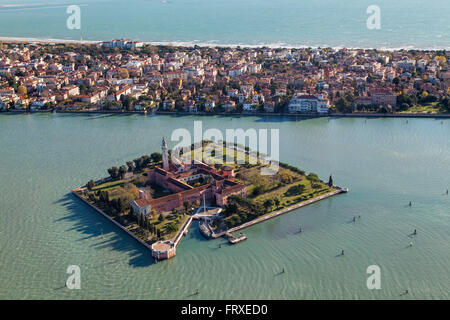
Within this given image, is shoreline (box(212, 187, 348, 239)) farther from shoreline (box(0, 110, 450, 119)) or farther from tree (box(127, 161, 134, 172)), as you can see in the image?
shoreline (box(0, 110, 450, 119))

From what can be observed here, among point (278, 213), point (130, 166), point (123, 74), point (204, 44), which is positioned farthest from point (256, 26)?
point (278, 213)

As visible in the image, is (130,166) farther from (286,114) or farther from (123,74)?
(123,74)

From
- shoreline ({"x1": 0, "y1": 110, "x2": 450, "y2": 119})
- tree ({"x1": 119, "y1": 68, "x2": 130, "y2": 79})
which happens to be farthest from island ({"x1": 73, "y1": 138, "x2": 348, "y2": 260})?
tree ({"x1": 119, "y1": 68, "x2": 130, "y2": 79})

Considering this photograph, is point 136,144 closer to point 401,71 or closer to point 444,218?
point 444,218

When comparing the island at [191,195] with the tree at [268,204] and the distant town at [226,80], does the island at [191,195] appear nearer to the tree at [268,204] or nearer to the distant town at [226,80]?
the tree at [268,204]

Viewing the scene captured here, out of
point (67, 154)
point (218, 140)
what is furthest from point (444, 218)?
point (67, 154)
